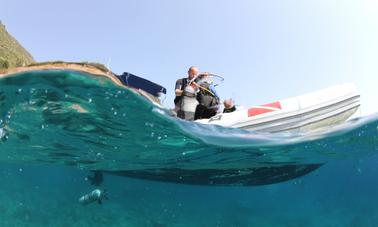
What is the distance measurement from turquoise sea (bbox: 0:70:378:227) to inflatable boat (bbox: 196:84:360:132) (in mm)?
372

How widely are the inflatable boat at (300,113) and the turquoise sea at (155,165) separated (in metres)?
0.37

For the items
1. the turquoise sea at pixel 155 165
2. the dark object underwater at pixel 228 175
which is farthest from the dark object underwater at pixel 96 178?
the dark object underwater at pixel 228 175

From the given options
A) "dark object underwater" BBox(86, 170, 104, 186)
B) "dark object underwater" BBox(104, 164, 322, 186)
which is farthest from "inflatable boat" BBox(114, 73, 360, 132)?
"dark object underwater" BBox(86, 170, 104, 186)

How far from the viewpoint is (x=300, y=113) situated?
9.07 m

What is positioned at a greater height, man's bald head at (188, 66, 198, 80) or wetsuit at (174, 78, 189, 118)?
man's bald head at (188, 66, 198, 80)

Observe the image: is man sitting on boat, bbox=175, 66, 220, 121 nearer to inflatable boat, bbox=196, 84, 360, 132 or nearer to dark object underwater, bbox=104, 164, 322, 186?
inflatable boat, bbox=196, 84, 360, 132

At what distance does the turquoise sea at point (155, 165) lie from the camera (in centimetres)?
807

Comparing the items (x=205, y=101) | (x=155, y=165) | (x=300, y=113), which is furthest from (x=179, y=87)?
(x=155, y=165)

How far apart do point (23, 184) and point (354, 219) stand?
19265 mm

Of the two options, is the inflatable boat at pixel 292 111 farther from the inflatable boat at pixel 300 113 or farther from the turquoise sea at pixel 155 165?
the turquoise sea at pixel 155 165

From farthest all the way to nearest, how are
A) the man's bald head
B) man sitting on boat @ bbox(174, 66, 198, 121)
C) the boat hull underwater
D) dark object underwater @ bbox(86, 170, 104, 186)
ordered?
dark object underwater @ bbox(86, 170, 104, 186) < the man's bald head < man sitting on boat @ bbox(174, 66, 198, 121) < the boat hull underwater

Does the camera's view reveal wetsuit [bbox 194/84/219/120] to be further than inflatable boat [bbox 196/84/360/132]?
Yes

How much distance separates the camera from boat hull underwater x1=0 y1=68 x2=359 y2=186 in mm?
7219

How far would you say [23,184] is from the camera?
21.2 meters
